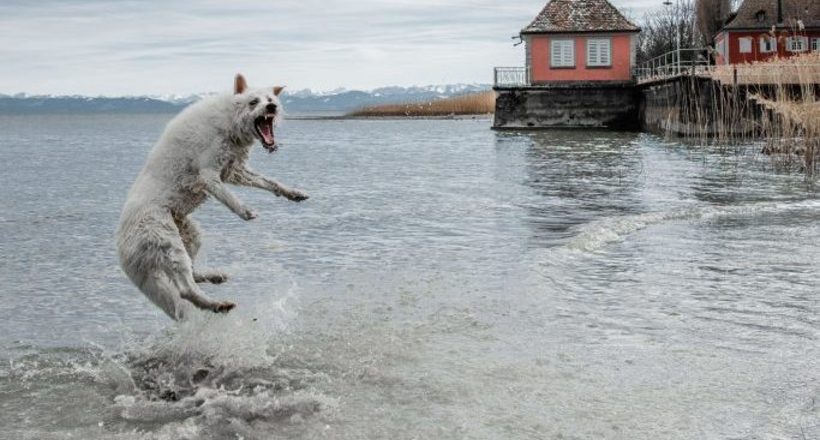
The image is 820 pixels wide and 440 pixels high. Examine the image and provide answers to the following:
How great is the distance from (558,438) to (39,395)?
3.52m

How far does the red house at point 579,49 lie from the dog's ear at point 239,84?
48.0m

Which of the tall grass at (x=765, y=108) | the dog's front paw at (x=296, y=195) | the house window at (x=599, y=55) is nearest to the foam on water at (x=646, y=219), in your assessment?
the tall grass at (x=765, y=108)

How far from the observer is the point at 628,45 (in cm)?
5391

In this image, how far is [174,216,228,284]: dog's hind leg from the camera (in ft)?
23.0

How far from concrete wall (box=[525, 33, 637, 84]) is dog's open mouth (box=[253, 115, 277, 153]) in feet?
159

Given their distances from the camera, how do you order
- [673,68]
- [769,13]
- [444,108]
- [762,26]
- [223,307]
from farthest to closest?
[444,108], [769,13], [762,26], [673,68], [223,307]

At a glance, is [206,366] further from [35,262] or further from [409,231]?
[409,231]

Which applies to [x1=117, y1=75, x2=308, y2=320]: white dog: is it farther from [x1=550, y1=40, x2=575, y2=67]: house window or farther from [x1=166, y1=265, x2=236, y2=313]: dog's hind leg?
[x1=550, y1=40, x2=575, y2=67]: house window

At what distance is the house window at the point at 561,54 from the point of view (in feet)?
176

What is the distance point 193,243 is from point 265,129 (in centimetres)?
111

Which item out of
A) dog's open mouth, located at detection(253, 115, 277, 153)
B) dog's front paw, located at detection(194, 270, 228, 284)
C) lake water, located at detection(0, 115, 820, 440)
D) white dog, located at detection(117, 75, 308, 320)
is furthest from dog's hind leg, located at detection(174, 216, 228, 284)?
dog's open mouth, located at detection(253, 115, 277, 153)

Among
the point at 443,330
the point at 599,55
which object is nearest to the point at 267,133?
the point at 443,330

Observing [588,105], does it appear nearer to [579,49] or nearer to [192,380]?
[579,49]

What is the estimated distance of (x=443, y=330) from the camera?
8312mm
